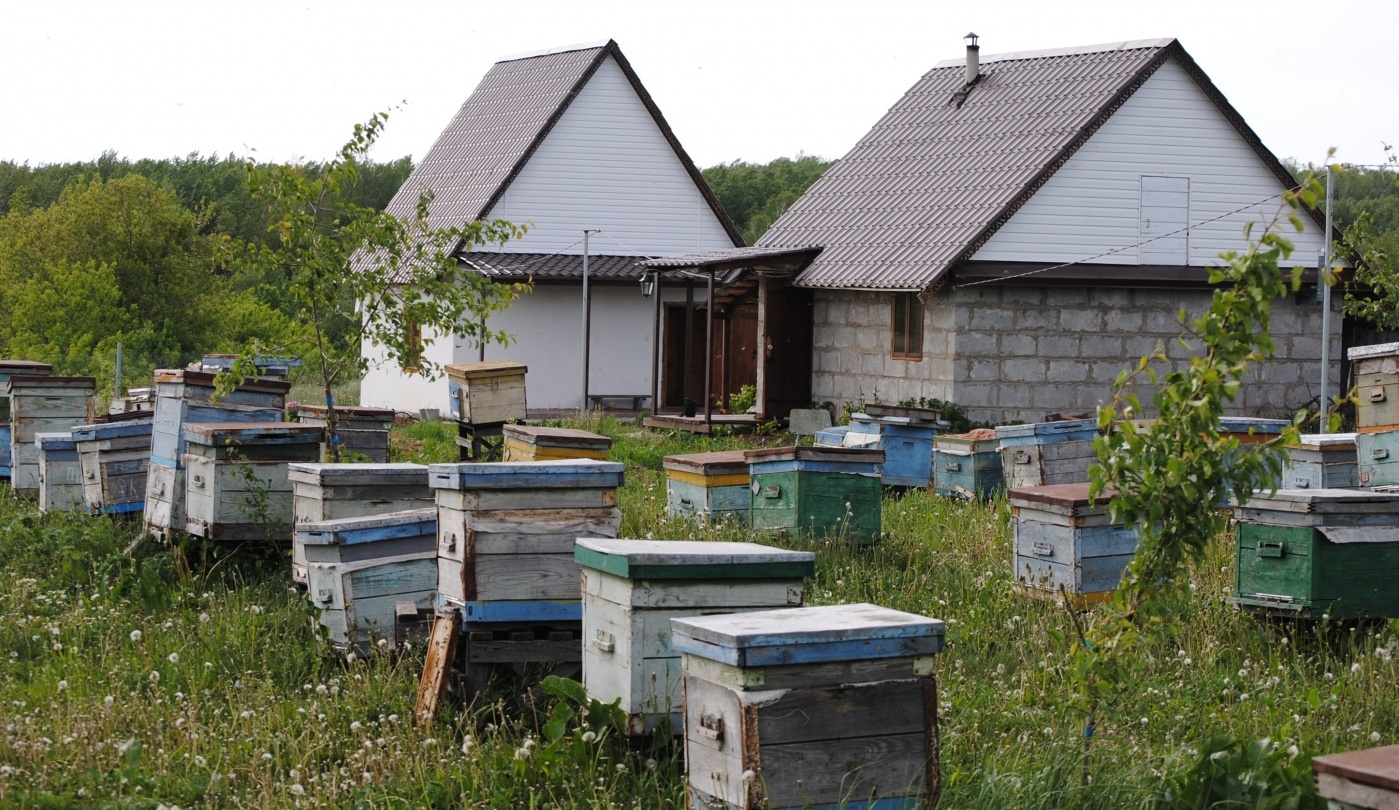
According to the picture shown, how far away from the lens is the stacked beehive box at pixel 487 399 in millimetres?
15750

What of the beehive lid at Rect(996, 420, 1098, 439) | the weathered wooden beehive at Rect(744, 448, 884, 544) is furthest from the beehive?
the beehive lid at Rect(996, 420, 1098, 439)

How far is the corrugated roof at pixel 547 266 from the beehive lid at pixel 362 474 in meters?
17.5

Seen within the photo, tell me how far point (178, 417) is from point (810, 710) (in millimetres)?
7936

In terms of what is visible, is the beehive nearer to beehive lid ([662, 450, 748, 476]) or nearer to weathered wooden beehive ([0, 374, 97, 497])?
beehive lid ([662, 450, 748, 476])

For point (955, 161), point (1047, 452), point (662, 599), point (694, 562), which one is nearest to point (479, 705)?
point (662, 599)

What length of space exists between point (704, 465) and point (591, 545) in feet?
19.9

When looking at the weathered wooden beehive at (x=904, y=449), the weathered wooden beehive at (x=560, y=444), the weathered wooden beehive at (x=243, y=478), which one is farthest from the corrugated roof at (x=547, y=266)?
the weathered wooden beehive at (x=243, y=478)

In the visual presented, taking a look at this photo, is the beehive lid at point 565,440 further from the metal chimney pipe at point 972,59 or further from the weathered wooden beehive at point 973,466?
the metal chimney pipe at point 972,59

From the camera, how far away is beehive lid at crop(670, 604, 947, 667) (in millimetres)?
5160

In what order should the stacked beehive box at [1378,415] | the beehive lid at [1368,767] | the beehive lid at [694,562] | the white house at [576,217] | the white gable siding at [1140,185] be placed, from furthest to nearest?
the white house at [576,217] < the white gable siding at [1140,185] < the stacked beehive box at [1378,415] < the beehive lid at [694,562] < the beehive lid at [1368,767]

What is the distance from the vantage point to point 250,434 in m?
10.6

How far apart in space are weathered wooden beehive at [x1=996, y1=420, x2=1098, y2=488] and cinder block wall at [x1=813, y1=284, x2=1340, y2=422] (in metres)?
7.09

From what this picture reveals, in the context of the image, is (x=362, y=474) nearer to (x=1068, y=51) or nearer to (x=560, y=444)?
(x=560, y=444)

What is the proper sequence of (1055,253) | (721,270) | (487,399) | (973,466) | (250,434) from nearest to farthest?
1. (250,434)
2. (973,466)
3. (487,399)
4. (1055,253)
5. (721,270)
